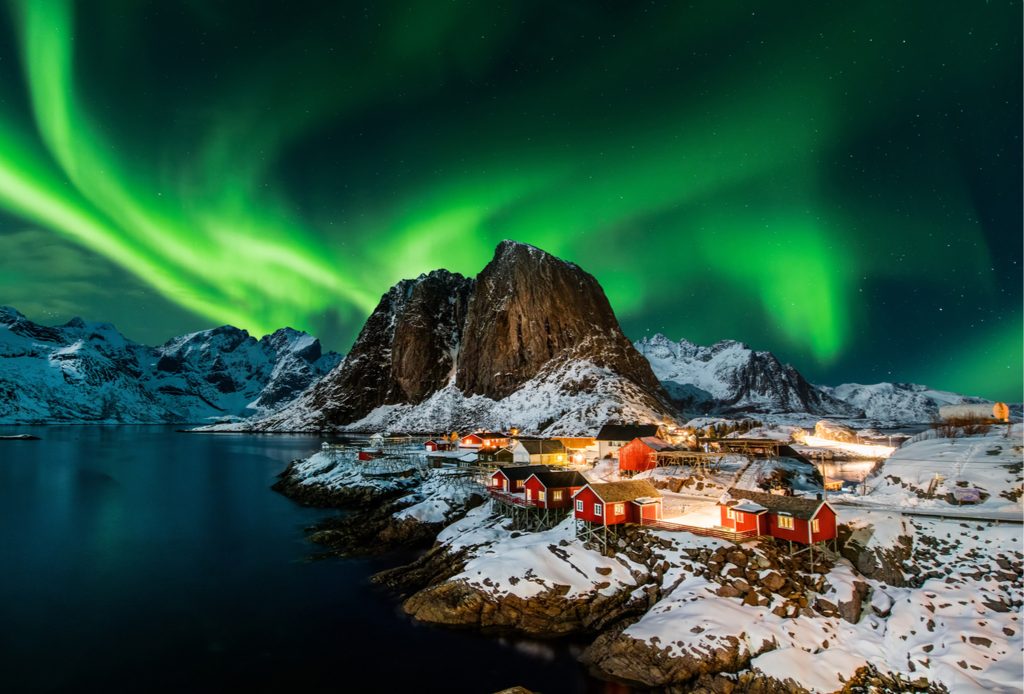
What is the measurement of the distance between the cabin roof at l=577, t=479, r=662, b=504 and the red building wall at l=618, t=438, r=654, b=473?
1890 centimetres

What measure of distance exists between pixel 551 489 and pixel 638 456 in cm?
1878

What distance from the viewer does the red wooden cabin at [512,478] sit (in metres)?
51.6

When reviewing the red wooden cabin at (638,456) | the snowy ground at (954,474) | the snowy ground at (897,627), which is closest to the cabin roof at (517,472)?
the red wooden cabin at (638,456)

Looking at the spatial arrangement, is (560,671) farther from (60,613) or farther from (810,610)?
(60,613)

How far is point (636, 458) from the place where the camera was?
60.9m

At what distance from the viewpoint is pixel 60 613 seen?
35.4m

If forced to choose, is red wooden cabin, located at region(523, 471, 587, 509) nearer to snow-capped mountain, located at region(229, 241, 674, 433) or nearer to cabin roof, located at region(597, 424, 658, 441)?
cabin roof, located at region(597, 424, 658, 441)

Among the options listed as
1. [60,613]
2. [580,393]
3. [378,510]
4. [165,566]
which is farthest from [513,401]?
[60,613]

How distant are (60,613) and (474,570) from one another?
28705 millimetres

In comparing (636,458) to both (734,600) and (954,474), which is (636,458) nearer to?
(954,474)

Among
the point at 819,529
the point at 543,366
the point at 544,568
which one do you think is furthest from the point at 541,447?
the point at 543,366

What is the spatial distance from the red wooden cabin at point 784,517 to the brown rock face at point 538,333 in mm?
130988

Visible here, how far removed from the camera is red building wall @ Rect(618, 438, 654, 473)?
60594 millimetres

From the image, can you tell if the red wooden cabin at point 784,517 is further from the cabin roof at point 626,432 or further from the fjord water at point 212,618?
the cabin roof at point 626,432
